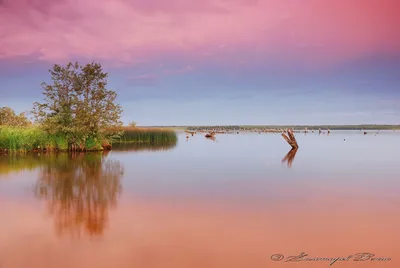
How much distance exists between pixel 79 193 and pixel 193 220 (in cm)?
489

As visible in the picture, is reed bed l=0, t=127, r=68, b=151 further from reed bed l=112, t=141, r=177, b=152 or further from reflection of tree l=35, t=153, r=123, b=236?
reflection of tree l=35, t=153, r=123, b=236

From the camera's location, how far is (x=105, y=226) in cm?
768

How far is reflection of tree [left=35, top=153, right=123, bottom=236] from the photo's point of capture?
7965 millimetres

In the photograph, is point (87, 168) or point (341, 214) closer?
→ point (341, 214)

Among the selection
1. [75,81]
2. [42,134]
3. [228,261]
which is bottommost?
[228,261]

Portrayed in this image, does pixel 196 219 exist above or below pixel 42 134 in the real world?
below

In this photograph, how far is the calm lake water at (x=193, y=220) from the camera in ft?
20.0

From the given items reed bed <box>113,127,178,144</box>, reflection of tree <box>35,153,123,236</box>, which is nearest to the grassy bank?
reflection of tree <box>35,153,123,236</box>

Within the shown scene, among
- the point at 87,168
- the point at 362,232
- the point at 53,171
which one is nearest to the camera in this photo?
the point at 362,232

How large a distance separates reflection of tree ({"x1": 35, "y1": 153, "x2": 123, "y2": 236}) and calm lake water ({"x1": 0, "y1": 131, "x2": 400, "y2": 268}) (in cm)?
4

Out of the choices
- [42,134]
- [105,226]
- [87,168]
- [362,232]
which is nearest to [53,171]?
[87,168]

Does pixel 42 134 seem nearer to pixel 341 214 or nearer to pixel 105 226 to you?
pixel 105 226

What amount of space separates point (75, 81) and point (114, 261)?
24.8 m

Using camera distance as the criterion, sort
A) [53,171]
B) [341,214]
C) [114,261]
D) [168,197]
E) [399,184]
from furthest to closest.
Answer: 1. [53,171]
2. [399,184]
3. [168,197]
4. [341,214]
5. [114,261]
